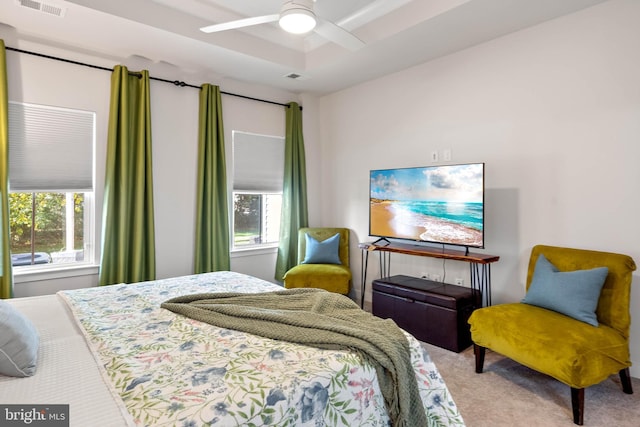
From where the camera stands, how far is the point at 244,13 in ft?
11.0

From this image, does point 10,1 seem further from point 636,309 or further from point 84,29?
point 636,309

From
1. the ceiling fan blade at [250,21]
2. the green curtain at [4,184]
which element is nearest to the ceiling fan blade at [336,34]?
the ceiling fan blade at [250,21]

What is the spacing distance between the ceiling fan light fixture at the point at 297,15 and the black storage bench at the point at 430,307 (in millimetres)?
2355

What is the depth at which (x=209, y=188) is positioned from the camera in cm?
396

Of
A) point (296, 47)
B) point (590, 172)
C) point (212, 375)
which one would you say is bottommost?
point (212, 375)

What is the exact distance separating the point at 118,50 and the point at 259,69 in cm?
135

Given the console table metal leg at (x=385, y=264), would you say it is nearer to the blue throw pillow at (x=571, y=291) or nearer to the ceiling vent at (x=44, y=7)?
the blue throw pillow at (x=571, y=291)

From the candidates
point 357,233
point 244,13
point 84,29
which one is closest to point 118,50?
point 84,29

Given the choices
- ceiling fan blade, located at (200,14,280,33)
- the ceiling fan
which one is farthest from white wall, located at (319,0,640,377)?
ceiling fan blade, located at (200,14,280,33)

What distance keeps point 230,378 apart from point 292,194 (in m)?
3.58

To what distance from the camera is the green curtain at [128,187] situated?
10.9 feet

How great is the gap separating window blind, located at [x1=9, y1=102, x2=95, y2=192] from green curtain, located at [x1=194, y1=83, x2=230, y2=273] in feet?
3.37

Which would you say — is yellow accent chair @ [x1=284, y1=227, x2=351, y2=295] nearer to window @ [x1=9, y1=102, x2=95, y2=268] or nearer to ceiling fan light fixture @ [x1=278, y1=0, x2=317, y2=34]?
window @ [x1=9, y1=102, x2=95, y2=268]

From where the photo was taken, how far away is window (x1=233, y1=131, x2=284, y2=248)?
4.41 metres
